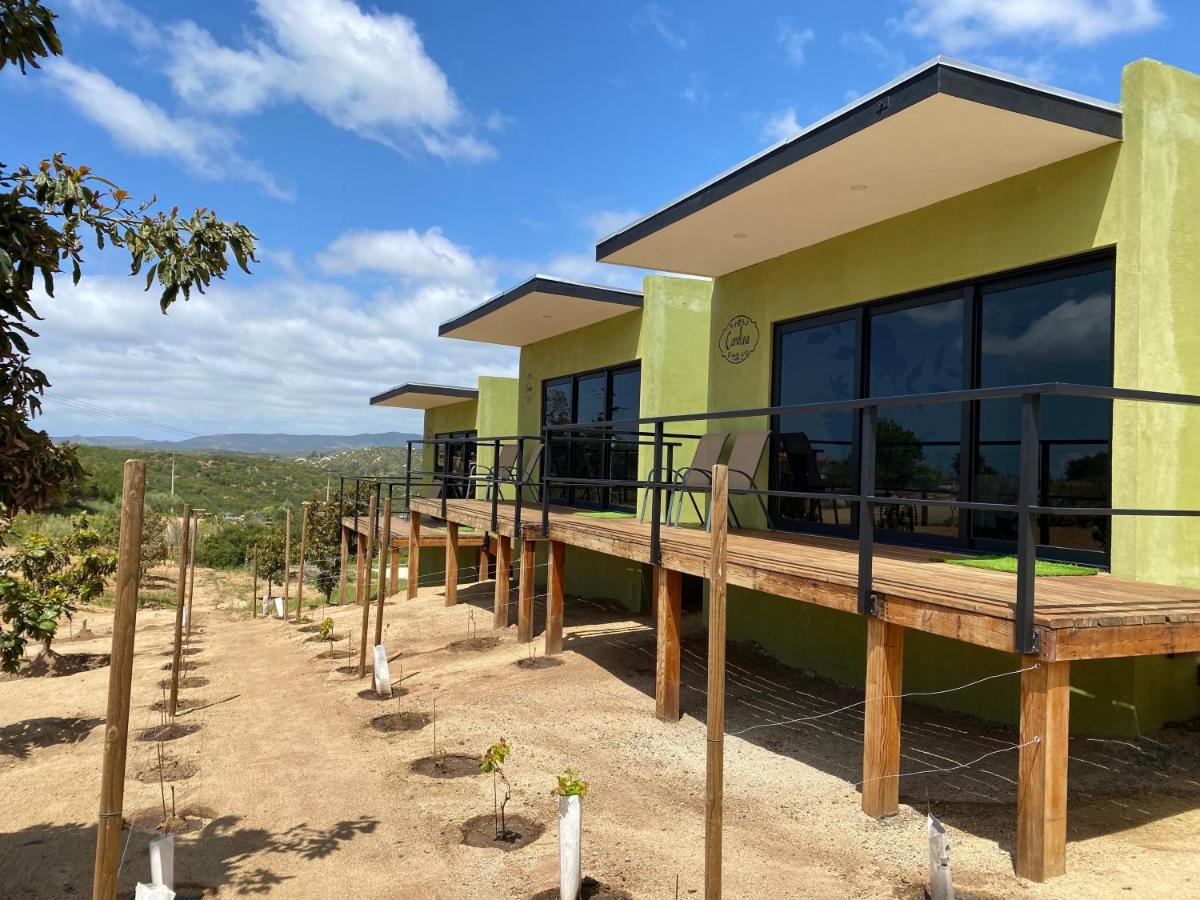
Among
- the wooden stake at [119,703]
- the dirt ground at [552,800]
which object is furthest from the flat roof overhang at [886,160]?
the wooden stake at [119,703]

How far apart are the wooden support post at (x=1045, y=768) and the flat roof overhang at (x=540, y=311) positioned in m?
8.94

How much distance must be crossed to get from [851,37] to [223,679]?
439 inches

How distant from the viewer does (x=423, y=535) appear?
17.6m

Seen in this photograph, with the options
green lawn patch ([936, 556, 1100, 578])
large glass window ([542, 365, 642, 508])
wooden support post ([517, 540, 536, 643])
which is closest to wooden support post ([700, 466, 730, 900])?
green lawn patch ([936, 556, 1100, 578])

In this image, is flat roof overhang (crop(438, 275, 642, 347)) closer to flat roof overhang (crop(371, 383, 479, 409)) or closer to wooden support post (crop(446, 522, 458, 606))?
wooden support post (crop(446, 522, 458, 606))

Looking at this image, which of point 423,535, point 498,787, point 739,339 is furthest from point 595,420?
point 498,787

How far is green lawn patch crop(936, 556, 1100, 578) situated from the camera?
5.16m

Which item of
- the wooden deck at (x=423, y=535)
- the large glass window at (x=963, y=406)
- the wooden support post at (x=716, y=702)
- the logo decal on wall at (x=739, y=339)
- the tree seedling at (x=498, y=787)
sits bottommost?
the tree seedling at (x=498, y=787)

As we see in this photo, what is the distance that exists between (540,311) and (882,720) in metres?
9.53

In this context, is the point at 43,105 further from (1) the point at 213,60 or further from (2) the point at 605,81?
(2) the point at 605,81

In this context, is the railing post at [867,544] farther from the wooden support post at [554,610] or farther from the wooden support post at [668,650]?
the wooden support post at [554,610]

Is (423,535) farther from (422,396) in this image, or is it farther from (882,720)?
(882,720)

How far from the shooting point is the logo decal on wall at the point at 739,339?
9.16 meters

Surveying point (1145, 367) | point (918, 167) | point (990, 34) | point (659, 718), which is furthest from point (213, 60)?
point (990, 34)
